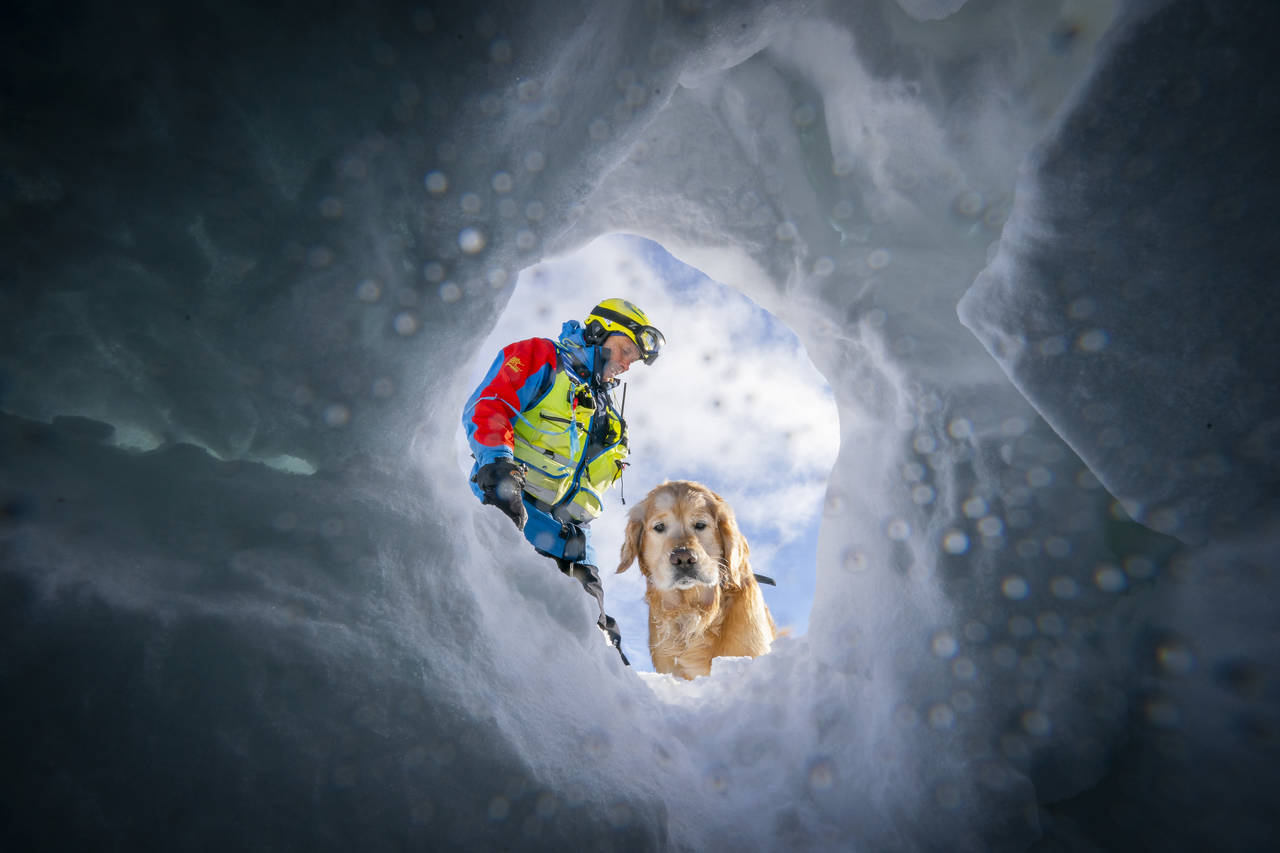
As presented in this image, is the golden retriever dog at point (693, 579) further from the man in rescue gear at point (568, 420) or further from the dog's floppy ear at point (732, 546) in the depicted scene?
the man in rescue gear at point (568, 420)

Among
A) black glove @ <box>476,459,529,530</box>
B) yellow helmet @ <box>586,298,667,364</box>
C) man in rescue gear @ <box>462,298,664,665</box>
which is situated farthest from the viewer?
yellow helmet @ <box>586,298,667,364</box>

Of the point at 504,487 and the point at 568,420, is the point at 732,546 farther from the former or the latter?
the point at 504,487

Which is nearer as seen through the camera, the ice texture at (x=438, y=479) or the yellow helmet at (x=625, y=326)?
the ice texture at (x=438, y=479)

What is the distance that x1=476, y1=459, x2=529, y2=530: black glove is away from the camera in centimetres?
333

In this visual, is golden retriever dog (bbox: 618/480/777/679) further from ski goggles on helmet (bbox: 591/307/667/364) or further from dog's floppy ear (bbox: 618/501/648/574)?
ski goggles on helmet (bbox: 591/307/667/364)

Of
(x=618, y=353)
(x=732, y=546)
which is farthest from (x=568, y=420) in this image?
(x=732, y=546)

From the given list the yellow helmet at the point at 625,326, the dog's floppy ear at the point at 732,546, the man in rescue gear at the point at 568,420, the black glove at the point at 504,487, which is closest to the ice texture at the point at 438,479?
the black glove at the point at 504,487

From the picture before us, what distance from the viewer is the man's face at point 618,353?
480 centimetres

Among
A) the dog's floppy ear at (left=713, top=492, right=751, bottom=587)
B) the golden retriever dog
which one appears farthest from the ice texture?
the dog's floppy ear at (left=713, top=492, right=751, bottom=587)

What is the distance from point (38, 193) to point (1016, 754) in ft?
→ 11.2

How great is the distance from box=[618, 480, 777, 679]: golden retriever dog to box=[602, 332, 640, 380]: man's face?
88.6 inches

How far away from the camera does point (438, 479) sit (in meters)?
2.66

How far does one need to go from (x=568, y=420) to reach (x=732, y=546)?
121 inches

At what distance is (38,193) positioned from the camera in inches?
55.7
